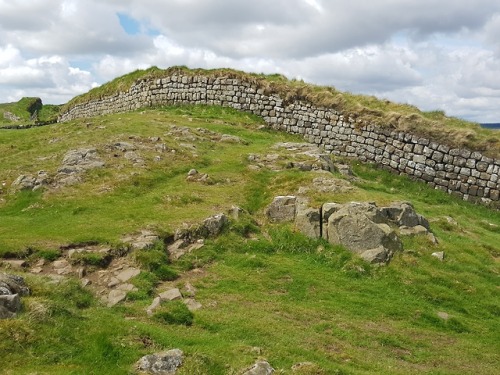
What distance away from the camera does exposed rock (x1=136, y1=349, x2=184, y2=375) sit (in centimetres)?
887

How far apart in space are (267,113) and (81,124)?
41.6 feet

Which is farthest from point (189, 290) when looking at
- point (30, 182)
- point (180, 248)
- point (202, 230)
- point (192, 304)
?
point (30, 182)

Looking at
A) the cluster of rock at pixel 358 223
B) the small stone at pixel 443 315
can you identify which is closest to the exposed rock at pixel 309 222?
the cluster of rock at pixel 358 223

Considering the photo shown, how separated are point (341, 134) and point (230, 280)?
1962 cm

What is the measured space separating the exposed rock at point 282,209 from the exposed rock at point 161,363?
9558 mm

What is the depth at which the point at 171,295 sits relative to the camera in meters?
13.0

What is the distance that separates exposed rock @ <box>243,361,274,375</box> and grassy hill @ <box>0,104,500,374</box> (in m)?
0.20

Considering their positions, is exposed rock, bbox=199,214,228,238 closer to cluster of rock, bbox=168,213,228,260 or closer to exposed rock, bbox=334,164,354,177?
cluster of rock, bbox=168,213,228,260

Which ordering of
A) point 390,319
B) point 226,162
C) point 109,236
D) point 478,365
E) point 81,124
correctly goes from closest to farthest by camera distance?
point 478,365, point 390,319, point 109,236, point 226,162, point 81,124

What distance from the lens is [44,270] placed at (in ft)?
45.4

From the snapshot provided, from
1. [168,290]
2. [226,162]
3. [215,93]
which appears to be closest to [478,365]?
[168,290]

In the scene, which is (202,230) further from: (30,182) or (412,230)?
(30,182)

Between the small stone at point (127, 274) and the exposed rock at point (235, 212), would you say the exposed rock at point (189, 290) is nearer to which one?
the small stone at point (127, 274)

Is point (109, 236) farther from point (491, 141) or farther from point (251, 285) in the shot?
point (491, 141)
